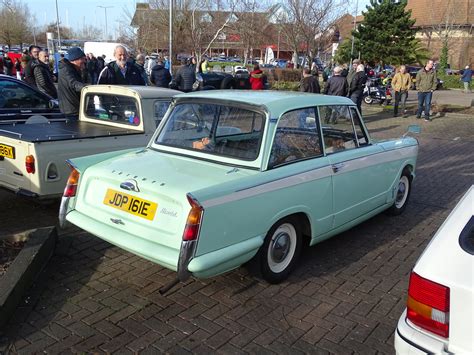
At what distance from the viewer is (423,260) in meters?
2.15

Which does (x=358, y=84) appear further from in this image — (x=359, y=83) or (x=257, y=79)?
(x=257, y=79)

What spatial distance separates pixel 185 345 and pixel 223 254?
678 mm

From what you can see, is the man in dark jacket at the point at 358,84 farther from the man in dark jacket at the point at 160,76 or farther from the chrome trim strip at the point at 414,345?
the chrome trim strip at the point at 414,345

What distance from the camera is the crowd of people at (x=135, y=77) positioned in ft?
22.1

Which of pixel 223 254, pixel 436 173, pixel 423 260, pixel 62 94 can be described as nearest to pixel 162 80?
pixel 62 94

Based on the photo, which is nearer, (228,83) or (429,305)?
(429,305)

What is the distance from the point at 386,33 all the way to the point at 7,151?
107 ft

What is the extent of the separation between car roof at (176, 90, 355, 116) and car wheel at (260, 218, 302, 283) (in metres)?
1.00

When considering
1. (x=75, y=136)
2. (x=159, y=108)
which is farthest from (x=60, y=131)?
(x=159, y=108)

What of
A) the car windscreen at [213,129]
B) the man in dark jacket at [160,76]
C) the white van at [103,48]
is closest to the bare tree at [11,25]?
the white van at [103,48]

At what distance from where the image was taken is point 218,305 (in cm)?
354

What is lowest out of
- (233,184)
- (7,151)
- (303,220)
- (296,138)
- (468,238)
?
(303,220)

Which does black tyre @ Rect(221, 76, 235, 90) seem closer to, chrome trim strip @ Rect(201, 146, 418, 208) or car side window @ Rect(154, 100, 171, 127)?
car side window @ Rect(154, 100, 171, 127)

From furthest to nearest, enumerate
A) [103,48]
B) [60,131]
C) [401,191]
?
[103,48] < [401,191] < [60,131]
